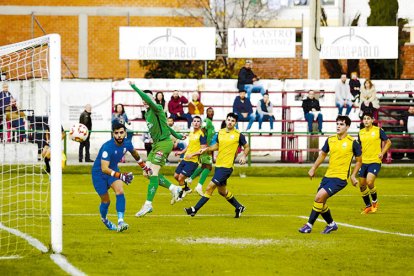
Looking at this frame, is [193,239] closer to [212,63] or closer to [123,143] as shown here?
[123,143]

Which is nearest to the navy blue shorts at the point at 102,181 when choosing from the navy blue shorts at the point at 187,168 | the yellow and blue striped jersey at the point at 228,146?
the yellow and blue striped jersey at the point at 228,146

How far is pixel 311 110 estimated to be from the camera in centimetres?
3609

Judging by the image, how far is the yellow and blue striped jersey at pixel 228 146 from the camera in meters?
18.9

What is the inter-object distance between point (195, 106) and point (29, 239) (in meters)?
20.8

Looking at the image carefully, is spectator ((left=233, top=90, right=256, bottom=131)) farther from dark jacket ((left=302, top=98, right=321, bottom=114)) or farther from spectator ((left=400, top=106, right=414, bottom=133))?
spectator ((left=400, top=106, right=414, bottom=133))

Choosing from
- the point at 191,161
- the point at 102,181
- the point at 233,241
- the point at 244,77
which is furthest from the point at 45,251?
the point at 244,77

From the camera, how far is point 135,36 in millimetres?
38906

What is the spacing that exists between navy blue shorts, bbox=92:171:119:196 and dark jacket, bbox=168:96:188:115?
1922cm

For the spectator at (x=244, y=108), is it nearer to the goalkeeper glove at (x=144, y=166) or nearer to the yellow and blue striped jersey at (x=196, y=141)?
the yellow and blue striped jersey at (x=196, y=141)

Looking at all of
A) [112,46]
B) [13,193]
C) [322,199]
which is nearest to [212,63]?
[112,46]

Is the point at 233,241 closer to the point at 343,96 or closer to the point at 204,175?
the point at 204,175

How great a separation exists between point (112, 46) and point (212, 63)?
6.30 m

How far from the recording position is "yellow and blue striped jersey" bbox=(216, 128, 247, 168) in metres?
18.9

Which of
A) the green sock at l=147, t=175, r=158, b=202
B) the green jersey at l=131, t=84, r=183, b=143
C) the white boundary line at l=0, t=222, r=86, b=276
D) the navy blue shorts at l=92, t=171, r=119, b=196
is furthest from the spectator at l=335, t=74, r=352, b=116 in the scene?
the white boundary line at l=0, t=222, r=86, b=276
